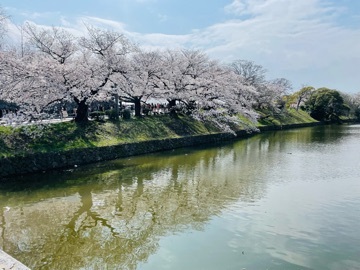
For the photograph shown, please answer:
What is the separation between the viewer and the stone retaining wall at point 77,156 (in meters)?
17.0

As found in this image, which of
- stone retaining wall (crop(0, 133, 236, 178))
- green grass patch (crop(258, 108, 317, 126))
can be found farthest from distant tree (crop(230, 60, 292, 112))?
stone retaining wall (crop(0, 133, 236, 178))

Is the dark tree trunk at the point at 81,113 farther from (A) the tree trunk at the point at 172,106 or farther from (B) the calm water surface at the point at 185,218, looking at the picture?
(A) the tree trunk at the point at 172,106

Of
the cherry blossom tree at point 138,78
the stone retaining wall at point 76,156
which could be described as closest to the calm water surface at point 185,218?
the stone retaining wall at point 76,156

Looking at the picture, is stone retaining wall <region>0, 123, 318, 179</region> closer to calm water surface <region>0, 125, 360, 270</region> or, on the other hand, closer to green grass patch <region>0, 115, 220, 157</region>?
green grass patch <region>0, 115, 220, 157</region>

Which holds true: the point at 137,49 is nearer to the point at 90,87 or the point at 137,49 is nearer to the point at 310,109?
the point at 90,87

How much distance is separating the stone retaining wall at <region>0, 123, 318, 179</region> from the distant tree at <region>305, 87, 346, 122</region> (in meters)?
42.5

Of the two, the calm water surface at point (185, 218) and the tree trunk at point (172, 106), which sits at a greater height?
the tree trunk at point (172, 106)

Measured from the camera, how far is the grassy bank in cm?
1843

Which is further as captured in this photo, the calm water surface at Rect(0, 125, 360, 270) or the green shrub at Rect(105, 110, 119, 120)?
the green shrub at Rect(105, 110, 119, 120)

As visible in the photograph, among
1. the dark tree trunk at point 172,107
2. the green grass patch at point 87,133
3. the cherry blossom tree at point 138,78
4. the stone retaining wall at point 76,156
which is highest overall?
the cherry blossom tree at point 138,78

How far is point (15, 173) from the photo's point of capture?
55.6ft

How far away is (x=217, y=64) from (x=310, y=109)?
30.6 m

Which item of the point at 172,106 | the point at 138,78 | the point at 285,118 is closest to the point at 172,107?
the point at 172,106

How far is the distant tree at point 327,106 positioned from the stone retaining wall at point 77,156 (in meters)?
42.5
